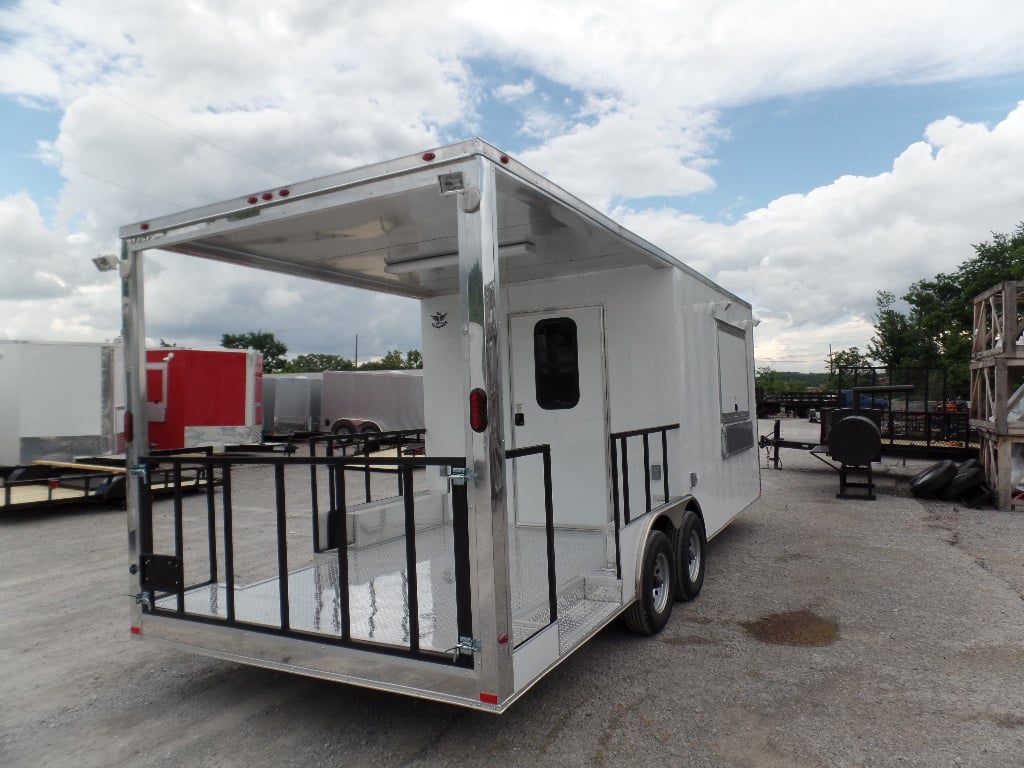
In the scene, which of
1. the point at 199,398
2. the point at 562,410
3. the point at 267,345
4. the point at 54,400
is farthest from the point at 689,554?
the point at 267,345

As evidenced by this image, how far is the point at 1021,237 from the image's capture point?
3547 centimetres

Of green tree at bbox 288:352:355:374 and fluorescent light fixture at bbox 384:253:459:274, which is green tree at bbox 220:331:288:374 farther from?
fluorescent light fixture at bbox 384:253:459:274

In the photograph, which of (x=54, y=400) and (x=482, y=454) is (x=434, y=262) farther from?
(x=54, y=400)

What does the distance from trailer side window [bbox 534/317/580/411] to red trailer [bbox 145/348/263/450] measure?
9.46 m

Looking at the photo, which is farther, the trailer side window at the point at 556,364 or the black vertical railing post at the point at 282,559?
the trailer side window at the point at 556,364

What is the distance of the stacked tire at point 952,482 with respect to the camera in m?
9.59

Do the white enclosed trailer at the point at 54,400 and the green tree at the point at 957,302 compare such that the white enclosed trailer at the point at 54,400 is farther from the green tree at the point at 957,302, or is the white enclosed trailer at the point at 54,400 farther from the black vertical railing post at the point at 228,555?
the green tree at the point at 957,302

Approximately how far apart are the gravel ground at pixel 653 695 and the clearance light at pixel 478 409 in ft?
4.79

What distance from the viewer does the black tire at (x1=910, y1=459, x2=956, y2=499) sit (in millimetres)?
10016

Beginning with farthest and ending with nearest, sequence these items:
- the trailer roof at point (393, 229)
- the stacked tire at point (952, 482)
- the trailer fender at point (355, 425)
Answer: the trailer fender at point (355, 425) < the stacked tire at point (952, 482) < the trailer roof at point (393, 229)

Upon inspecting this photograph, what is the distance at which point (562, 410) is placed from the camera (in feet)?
18.1

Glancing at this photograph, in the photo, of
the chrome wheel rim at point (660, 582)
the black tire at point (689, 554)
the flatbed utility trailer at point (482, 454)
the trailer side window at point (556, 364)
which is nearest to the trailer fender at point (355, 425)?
the flatbed utility trailer at point (482, 454)

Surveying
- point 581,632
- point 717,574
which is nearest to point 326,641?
point 581,632

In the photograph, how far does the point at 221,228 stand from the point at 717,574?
15.6ft
